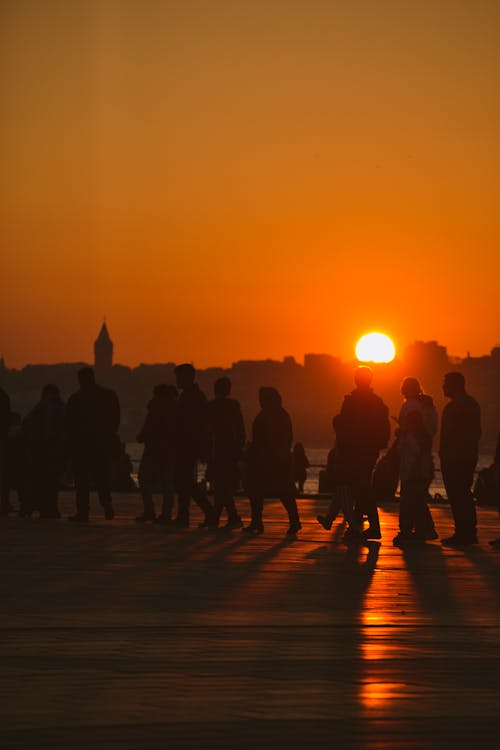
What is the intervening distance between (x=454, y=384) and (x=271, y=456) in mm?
2532

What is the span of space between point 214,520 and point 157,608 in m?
9.72

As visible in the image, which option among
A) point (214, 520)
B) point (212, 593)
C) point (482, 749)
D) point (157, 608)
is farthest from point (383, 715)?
point (214, 520)

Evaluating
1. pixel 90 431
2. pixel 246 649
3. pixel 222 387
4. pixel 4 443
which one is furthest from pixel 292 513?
pixel 246 649

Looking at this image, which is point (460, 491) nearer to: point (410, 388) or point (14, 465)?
point (410, 388)

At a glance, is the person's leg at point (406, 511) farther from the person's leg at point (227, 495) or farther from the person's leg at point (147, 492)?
the person's leg at point (147, 492)

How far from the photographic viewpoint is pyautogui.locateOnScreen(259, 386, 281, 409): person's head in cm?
2014

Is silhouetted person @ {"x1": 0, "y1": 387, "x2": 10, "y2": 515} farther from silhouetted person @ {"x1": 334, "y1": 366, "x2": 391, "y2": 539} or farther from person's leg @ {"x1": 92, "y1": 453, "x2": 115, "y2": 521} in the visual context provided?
silhouetted person @ {"x1": 334, "y1": 366, "x2": 391, "y2": 539}

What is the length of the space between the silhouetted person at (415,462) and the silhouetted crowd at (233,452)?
0.6 inches

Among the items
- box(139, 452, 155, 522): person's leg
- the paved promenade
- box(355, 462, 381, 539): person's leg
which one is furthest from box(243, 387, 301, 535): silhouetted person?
the paved promenade

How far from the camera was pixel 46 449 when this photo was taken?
2262 cm

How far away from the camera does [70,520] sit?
2152 cm

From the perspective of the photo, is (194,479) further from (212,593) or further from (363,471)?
(212,593)

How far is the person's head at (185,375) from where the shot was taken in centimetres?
2120

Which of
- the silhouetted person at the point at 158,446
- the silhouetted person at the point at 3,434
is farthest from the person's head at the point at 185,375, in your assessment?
the silhouetted person at the point at 3,434
